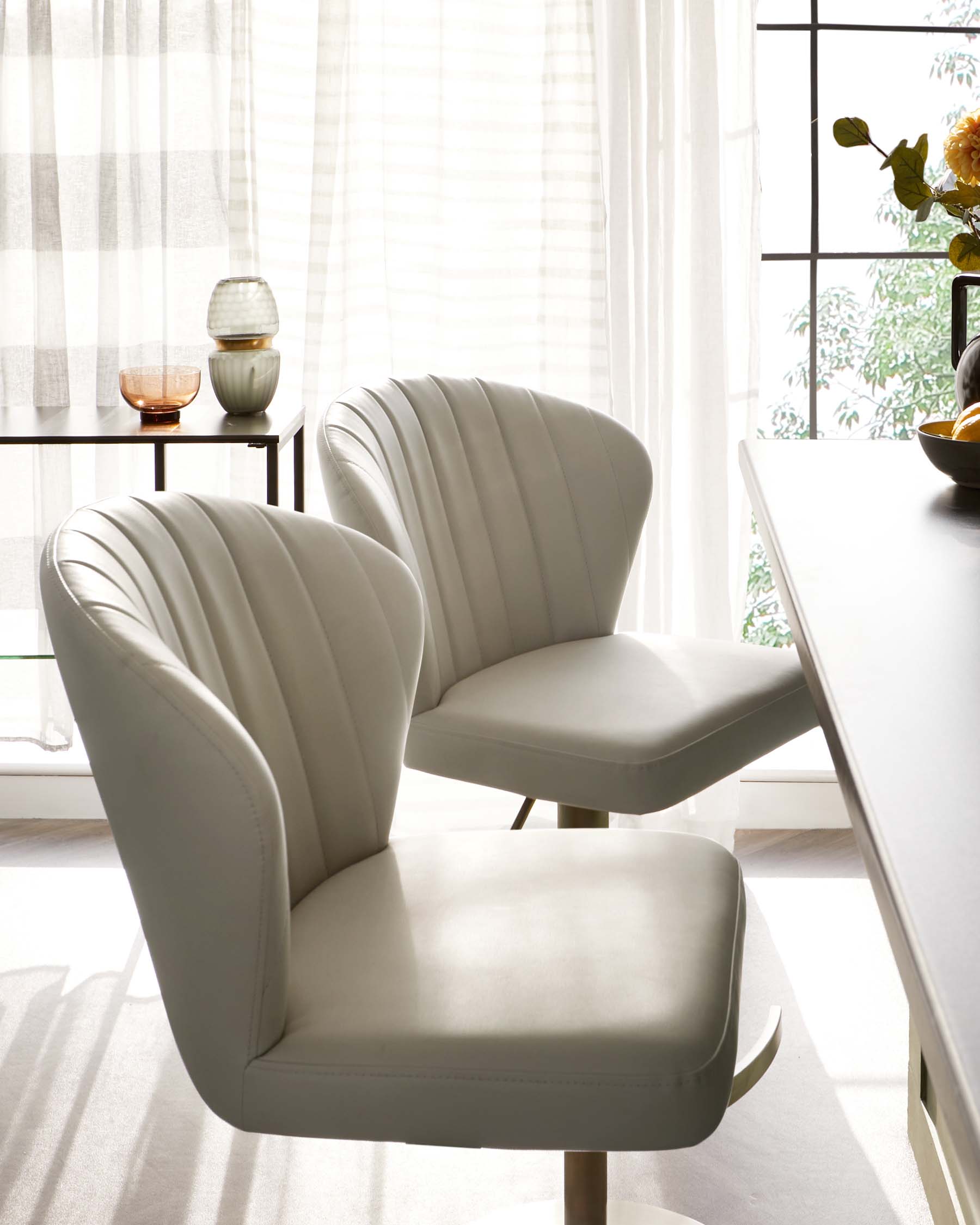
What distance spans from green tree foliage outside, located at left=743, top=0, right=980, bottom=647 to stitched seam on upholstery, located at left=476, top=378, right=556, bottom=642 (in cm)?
143

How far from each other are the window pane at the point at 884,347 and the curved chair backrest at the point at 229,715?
2.37m

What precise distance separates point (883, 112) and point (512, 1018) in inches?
122

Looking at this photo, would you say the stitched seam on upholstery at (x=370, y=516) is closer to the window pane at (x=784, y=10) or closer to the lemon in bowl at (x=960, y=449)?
the lemon in bowl at (x=960, y=449)

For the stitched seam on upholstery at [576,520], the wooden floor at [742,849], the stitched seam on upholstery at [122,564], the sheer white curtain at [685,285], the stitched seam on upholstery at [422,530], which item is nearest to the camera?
the stitched seam on upholstery at [122,564]

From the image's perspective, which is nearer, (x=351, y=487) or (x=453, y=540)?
(x=351, y=487)

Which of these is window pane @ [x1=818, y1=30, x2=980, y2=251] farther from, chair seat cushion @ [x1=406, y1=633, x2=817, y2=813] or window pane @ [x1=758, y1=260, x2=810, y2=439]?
chair seat cushion @ [x1=406, y1=633, x2=817, y2=813]

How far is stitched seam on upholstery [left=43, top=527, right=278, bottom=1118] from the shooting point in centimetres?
98

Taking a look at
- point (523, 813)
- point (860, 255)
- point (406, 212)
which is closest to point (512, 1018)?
point (523, 813)

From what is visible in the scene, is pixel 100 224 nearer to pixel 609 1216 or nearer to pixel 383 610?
pixel 383 610

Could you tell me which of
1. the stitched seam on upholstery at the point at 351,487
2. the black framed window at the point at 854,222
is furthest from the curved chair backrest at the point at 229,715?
the black framed window at the point at 854,222

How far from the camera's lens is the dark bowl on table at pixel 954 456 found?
5.40 ft

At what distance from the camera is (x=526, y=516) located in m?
2.06

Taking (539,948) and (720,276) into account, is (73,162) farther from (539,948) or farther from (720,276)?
(539,948)

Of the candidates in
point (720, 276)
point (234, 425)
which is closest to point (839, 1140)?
point (234, 425)
